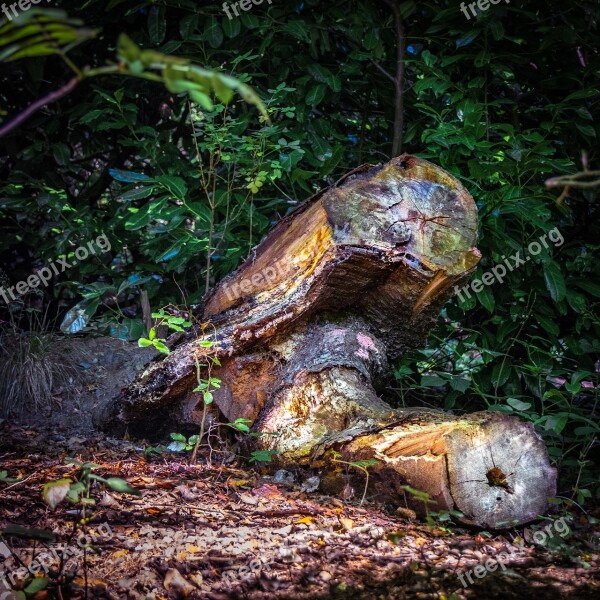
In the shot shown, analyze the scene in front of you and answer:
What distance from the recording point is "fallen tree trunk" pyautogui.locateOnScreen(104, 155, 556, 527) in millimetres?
2533

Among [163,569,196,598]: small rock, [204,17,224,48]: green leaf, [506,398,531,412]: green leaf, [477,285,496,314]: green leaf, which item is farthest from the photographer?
[204,17,224,48]: green leaf

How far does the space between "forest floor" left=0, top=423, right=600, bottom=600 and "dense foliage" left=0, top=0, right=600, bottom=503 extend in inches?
45.2

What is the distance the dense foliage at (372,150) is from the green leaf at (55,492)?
2106 mm

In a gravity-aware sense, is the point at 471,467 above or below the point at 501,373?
above

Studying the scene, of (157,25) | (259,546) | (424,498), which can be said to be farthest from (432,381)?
(157,25)

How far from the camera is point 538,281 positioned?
3902 mm

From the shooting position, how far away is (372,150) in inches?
180

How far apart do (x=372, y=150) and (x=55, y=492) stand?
346cm

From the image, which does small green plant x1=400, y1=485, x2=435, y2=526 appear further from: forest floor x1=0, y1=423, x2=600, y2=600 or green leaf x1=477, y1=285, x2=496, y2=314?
green leaf x1=477, y1=285, x2=496, y2=314

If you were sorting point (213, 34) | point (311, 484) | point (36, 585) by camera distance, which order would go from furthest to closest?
point (213, 34) < point (311, 484) < point (36, 585)

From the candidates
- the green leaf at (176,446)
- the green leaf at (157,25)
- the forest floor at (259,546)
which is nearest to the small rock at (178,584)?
the forest floor at (259,546)

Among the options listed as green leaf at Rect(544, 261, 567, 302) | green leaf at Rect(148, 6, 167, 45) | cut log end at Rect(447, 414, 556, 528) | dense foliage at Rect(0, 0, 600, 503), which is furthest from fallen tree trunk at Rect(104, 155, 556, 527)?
green leaf at Rect(148, 6, 167, 45)

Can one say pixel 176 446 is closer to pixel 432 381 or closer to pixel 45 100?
pixel 432 381

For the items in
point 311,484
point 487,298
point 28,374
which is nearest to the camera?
point 311,484
